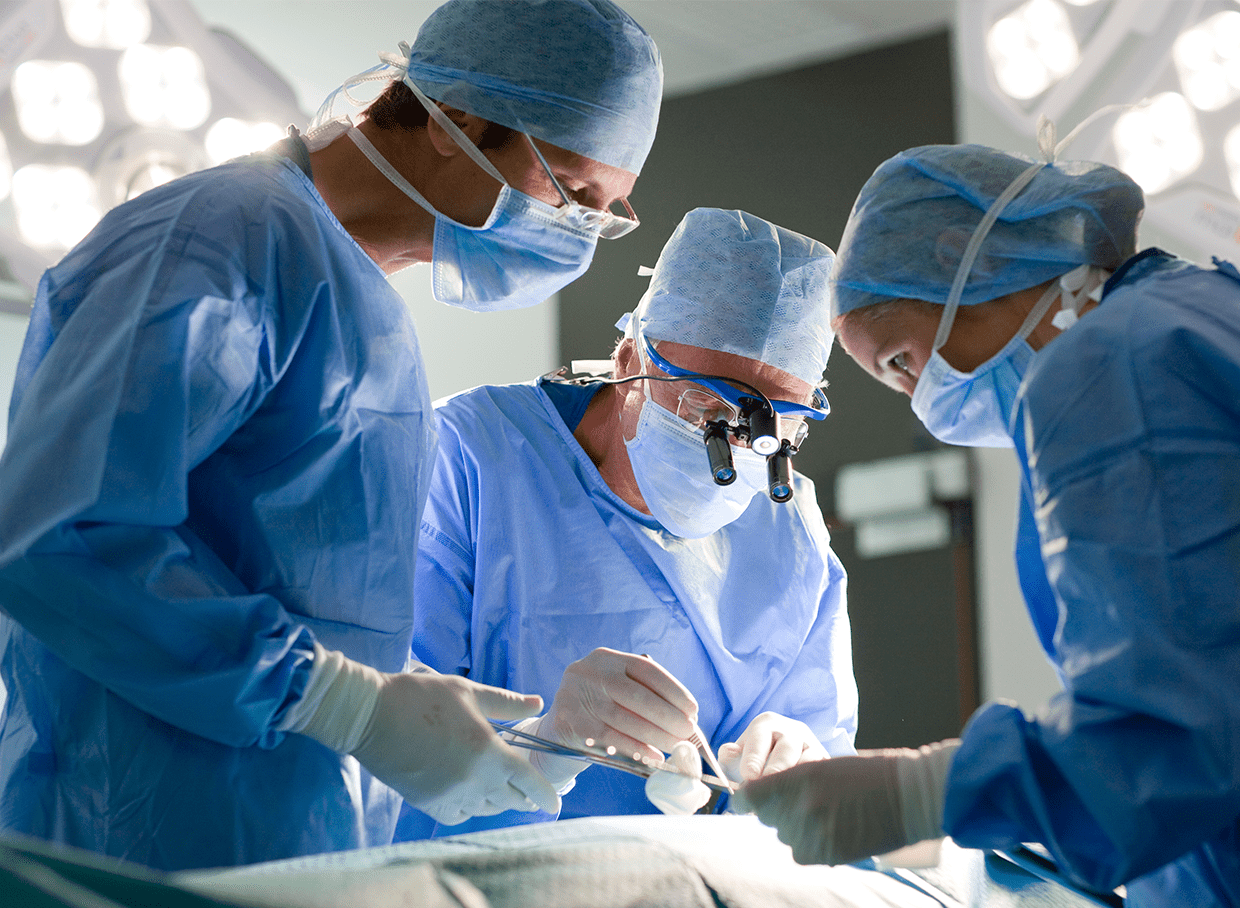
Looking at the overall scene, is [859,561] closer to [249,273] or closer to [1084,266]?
[1084,266]

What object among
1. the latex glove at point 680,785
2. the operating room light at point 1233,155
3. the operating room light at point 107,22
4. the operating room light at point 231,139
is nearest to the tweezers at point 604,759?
the latex glove at point 680,785

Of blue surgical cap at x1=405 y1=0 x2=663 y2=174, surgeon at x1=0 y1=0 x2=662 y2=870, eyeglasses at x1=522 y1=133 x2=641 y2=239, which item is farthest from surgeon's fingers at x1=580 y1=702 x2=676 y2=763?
blue surgical cap at x1=405 y1=0 x2=663 y2=174

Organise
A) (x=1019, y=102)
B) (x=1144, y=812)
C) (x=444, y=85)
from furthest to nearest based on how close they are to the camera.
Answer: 1. (x=1019, y=102)
2. (x=444, y=85)
3. (x=1144, y=812)

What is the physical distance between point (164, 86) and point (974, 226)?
2.56m

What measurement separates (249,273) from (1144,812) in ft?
3.32

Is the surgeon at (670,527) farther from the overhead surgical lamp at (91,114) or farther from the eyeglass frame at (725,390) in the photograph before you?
the overhead surgical lamp at (91,114)

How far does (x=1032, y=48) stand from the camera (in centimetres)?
307

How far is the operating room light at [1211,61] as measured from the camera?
2867mm

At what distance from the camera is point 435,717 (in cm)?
119

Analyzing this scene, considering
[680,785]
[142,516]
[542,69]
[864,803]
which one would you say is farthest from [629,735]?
[542,69]

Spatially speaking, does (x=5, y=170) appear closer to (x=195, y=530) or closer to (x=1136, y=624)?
(x=195, y=530)

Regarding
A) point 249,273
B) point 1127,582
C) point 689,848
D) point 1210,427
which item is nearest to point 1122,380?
point 1210,427

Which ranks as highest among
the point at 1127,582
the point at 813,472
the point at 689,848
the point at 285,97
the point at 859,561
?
the point at 285,97

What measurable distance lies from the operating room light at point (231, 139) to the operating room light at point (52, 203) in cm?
35
